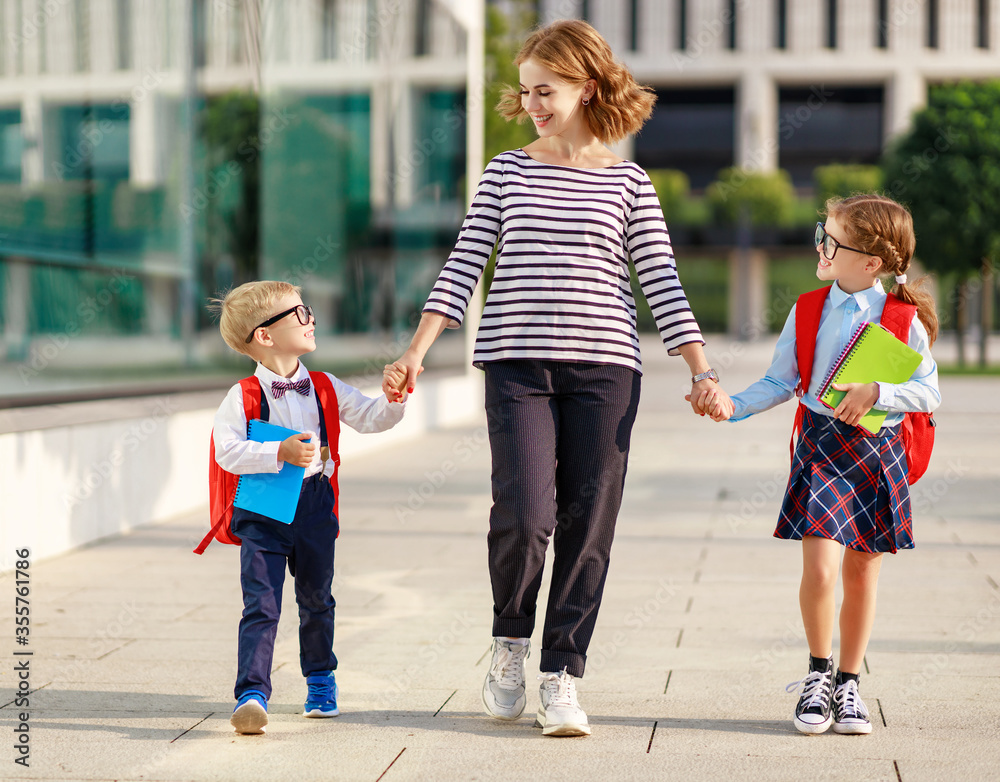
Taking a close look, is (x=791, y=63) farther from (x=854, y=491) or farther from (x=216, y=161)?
(x=854, y=491)

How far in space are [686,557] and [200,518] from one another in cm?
307

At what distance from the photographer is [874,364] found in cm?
331

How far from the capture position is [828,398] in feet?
10.9

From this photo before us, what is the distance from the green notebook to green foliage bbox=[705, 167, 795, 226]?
51520 millimetres

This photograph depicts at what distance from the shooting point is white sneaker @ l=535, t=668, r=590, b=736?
3348 millimetres

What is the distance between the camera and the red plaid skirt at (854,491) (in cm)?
336

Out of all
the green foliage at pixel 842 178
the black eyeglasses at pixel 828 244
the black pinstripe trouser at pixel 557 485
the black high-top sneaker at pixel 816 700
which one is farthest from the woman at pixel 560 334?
the green foliage at pixel 842 178

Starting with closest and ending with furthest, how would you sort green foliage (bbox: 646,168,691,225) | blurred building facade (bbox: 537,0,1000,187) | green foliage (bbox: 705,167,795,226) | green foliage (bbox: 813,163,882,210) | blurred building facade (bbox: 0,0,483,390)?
blurred building facade (bbox: 0,0,483,390) < green foliage (bbox: 813,163,882,210) < blurred building facade (bbox: 537,0,1000,187) < green foliage (bbox: 705,167,795,226) < green foliage (bbox: 646,168,691,225)

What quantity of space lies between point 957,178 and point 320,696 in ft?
94.6

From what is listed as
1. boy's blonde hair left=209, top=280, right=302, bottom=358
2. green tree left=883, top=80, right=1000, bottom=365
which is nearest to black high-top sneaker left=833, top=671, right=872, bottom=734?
boy's blonde hair left=209, top=280, right=302, bottom=358

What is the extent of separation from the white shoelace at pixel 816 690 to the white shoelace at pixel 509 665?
0.76 metres

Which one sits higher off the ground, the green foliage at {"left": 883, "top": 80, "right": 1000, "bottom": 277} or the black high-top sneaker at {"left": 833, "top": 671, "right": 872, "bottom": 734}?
the green foliage at {"left": 883, "top": 80, "right": 1000, "bottom": 277}

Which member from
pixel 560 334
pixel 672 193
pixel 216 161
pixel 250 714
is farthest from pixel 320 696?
pixel 672 193

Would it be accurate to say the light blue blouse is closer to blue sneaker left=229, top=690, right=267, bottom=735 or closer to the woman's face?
the woman's face
